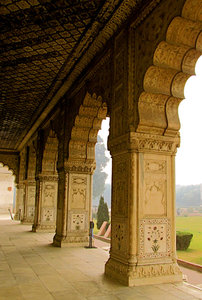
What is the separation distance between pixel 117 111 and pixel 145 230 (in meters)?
2.35

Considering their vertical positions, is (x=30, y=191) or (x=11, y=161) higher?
(x=11, y=161)

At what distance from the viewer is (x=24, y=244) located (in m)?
9.81

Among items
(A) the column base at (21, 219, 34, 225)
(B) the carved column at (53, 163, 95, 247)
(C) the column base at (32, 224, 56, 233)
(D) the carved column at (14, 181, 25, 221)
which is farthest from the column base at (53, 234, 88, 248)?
(D) the carved column at (14, 181, 25, 221)

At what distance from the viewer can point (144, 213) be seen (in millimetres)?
5320

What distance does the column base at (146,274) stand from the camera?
5027 millimetres

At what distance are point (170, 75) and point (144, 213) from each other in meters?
2.44

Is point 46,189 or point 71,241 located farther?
point 46,189

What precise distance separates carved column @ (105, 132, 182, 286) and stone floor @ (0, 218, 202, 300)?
0.84 feet

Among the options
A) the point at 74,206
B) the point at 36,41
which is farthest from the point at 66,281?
the point at 36,41

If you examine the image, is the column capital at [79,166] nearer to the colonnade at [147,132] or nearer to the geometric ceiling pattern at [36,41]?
the geometric ceiling pattern at [36,41]

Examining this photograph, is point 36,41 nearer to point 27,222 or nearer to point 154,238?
point 154,238

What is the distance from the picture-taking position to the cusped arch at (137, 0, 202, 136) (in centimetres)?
478

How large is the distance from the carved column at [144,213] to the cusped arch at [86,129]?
3.13 metres

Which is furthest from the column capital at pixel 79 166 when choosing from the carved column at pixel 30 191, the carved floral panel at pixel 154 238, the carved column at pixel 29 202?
the carved column at pixel 29 202
